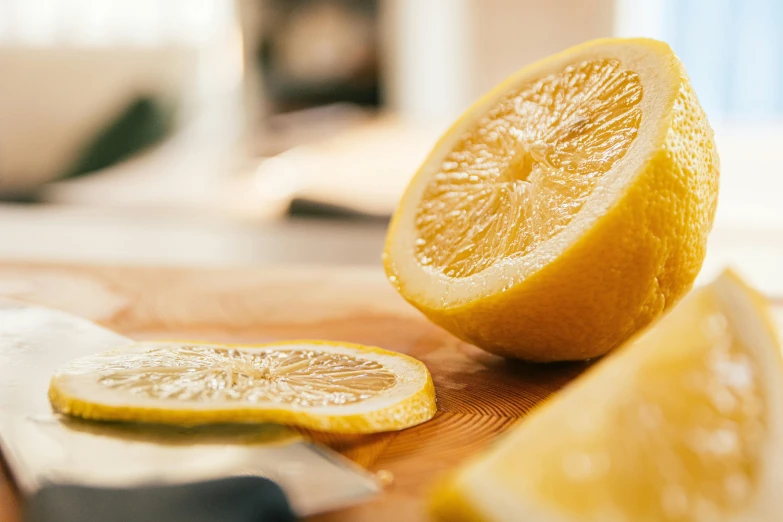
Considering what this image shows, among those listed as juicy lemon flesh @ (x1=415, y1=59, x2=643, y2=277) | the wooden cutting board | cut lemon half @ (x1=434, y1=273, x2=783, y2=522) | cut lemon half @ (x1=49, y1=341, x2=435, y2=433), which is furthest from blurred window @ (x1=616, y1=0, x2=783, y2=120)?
cut lemon half @ (x1=434, y1=273, x2=783, y2=522)

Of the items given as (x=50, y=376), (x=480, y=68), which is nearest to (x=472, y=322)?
(x=50, y=376)

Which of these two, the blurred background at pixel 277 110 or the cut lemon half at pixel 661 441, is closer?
the cut lemon half at pixel 661 441

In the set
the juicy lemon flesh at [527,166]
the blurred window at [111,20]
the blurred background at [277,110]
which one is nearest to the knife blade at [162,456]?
the juicy lemon flesh at [527,166]

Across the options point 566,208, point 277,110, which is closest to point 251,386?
point 566,208

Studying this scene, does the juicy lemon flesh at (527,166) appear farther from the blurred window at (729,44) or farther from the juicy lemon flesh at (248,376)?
the blurred window at (729,44)

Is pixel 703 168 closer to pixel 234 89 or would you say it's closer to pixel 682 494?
pixel 682 494

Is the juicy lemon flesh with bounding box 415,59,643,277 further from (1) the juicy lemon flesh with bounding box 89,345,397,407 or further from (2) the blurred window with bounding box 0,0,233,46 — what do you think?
(2) the blurred window with bounding box 0,0,233,46

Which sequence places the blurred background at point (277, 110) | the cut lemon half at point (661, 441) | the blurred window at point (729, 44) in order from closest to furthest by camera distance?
1. the cut lemon half at point (661, 441)
2. the blurred background at point (277, 110)
3. the blurred window at point (729, 44)
